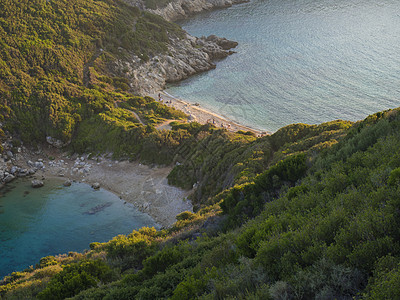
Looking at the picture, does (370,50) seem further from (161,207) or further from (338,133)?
(161,207)

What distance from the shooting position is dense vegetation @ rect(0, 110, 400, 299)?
685 cm

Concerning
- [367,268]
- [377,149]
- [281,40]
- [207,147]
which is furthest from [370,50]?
[367,268]

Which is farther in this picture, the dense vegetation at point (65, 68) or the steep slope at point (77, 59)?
the steep slope at point (77, 59)

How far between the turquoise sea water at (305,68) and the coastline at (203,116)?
168 centimetres

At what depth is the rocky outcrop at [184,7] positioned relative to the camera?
10222 cm

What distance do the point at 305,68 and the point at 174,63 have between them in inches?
1043

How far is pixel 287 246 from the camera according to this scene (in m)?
8.38

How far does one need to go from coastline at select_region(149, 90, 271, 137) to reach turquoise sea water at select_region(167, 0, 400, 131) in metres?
1.68

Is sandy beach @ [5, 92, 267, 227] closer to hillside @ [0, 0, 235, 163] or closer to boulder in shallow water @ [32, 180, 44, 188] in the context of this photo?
boulder in shallow water @ [32, 180, 44, 188]

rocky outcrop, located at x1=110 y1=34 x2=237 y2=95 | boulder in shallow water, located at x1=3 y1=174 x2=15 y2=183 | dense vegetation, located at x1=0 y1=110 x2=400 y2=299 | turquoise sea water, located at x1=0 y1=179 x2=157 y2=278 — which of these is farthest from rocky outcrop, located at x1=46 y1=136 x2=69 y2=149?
dense vegetation, located at x1=0 y1=110 x2=400 y2=299

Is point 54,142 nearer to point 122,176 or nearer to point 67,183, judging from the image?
point 67,183

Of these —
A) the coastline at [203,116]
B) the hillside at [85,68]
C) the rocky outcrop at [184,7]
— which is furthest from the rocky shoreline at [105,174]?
the rocky outcrop at [184,7]

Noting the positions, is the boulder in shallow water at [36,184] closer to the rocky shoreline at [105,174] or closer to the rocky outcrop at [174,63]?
the rocky shoreline at [105,174]

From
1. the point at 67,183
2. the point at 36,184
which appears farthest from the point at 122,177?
the point at 36,184
